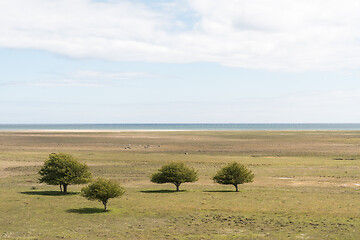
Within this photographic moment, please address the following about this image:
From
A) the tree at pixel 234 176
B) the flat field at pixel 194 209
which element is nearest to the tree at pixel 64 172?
the flat field at pixel 194 209

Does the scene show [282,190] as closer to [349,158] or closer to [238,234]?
[238,234]

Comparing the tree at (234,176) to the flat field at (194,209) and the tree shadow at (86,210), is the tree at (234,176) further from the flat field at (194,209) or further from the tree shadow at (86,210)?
the tree shadow at (86,210)

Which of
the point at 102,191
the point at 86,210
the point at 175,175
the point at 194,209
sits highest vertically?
the point at 102,191

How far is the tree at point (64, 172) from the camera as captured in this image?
4934 centimetres

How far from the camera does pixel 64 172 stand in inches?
1946

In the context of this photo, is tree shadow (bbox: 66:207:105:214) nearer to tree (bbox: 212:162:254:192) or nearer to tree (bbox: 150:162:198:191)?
tree (bbox: 150:162:198:191)

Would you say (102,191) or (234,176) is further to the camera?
(234,176)

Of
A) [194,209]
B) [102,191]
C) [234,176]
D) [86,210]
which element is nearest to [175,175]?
[234,176]

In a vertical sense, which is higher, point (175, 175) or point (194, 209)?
point (175, 175)

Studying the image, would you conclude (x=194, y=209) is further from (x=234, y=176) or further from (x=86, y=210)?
(x=234, y=176)

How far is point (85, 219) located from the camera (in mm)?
36219

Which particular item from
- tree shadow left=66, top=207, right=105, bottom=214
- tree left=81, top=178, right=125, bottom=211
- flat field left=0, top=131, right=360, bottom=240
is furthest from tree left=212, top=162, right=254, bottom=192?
tree shadow left=66, top=207, right=105, bottom=214

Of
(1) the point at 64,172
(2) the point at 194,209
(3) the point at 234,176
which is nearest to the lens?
(2) the point at 194,209

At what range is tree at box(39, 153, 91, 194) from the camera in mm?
49344
